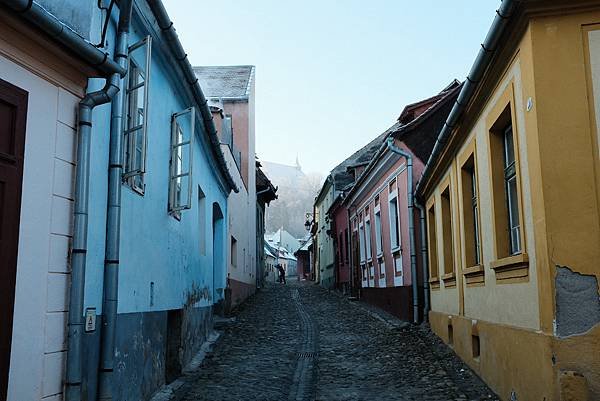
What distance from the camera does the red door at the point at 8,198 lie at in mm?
4117

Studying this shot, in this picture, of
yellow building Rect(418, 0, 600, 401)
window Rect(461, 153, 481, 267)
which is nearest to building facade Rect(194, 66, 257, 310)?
window Rect(461, 153, 481, 267)

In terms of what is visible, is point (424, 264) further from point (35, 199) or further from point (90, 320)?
point (35, 199)

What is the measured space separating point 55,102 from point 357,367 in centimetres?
680

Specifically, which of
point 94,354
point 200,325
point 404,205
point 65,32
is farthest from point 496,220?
point 404,205

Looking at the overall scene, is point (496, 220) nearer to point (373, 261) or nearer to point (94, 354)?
point (94, 354)

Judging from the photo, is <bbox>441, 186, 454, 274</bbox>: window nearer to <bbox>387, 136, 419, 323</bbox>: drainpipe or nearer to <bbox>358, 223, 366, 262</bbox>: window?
<bbox>387, 136, 419, 323</bbox>: drainpipe

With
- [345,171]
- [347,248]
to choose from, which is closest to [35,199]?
[347,248]

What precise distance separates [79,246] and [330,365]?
6.16 m

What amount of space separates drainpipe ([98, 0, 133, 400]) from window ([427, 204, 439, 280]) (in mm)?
8400

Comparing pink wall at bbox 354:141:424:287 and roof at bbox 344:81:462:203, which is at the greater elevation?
roof at bbox 344:81:462:203

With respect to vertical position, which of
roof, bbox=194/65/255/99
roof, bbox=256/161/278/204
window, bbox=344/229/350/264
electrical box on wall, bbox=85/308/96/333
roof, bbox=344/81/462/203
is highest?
roof, bbox=194/65/255/99

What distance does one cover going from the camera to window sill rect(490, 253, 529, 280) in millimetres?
6050

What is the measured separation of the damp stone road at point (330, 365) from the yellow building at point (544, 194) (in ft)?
4.62

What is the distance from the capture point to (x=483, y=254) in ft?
26.7
